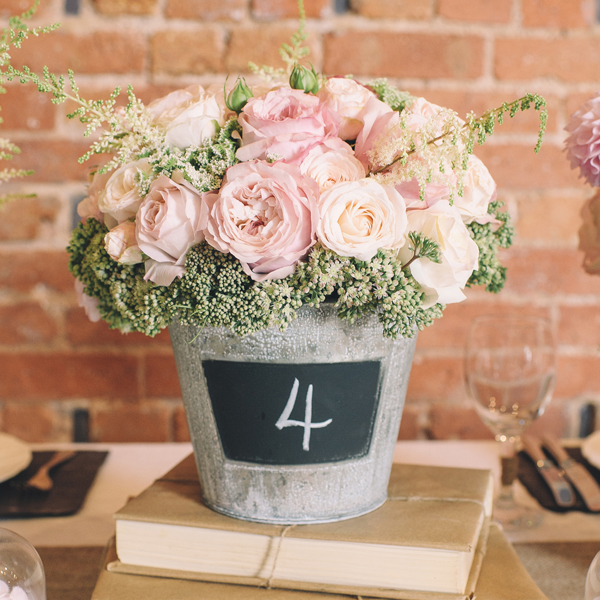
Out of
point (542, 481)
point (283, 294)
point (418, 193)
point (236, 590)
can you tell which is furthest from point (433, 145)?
point (542, 481)

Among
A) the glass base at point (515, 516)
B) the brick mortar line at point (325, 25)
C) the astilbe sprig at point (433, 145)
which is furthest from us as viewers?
the brick mortar line at point (325, 25)

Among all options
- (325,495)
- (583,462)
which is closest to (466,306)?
(583,462)

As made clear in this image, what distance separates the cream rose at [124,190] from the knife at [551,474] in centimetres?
57

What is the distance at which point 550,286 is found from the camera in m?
1.07

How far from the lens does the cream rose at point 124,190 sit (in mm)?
461

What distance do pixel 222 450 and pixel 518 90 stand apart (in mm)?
833

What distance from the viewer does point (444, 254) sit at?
0.44 metres

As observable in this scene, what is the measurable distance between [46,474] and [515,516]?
547 mm

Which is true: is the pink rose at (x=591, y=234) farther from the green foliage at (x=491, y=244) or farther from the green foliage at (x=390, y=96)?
the green foliage at (x=390, y=96)

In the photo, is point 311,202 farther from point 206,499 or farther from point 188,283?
point 206,499

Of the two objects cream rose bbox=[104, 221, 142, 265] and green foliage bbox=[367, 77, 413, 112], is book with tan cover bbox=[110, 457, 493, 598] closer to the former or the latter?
cream rose bbox=[104, 221, 142, 265]

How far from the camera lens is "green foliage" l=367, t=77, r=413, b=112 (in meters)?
0.53

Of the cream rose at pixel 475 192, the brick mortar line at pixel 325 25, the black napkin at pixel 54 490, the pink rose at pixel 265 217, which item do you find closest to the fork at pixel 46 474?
the black napkin at pixel 54 490

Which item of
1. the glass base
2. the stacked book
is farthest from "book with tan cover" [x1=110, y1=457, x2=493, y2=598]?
the glass base
